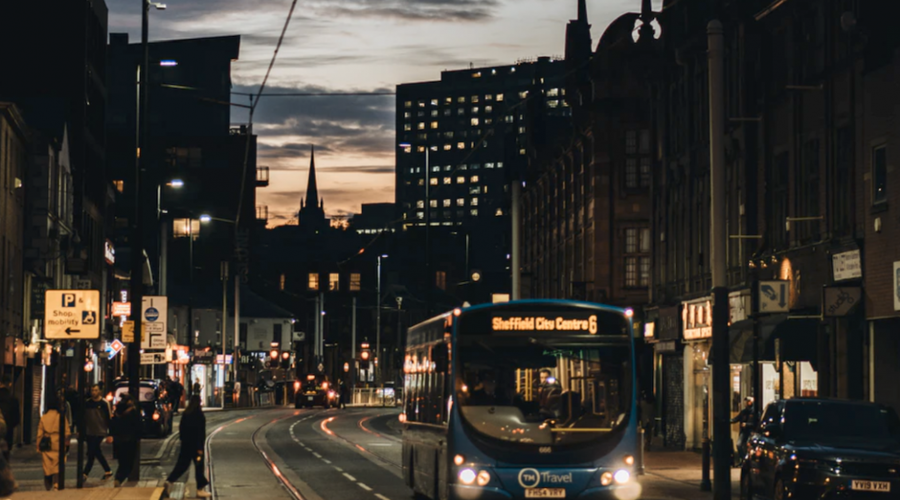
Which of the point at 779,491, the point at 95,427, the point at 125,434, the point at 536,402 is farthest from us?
the point at 95,427

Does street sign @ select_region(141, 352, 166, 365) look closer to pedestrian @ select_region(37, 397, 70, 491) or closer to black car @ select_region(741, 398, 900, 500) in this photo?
pedestrian @ select_region(37, 397, 70, 491)

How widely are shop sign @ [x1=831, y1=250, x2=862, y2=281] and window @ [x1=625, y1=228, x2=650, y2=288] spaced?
19759 millimetres

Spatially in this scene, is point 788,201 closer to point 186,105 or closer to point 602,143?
point 602,143

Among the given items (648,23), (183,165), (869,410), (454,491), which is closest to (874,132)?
(869,410)

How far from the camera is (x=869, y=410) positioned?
1902cm

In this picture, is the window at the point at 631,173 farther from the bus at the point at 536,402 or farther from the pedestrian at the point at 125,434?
the bus at the point at 536,402

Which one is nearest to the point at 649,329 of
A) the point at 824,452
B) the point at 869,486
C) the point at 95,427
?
the point at 95,427

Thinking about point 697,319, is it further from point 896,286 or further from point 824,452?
point 824,452

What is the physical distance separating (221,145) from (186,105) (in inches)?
228

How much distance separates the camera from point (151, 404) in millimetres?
44219

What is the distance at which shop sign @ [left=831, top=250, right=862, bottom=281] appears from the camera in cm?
2627

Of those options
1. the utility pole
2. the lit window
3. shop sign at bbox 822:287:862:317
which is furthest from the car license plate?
the lit window

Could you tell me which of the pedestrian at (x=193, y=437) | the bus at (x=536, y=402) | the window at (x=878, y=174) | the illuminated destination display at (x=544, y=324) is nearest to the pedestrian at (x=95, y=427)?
the pedestrian at (x=193, y=437)

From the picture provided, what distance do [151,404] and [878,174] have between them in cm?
2610
